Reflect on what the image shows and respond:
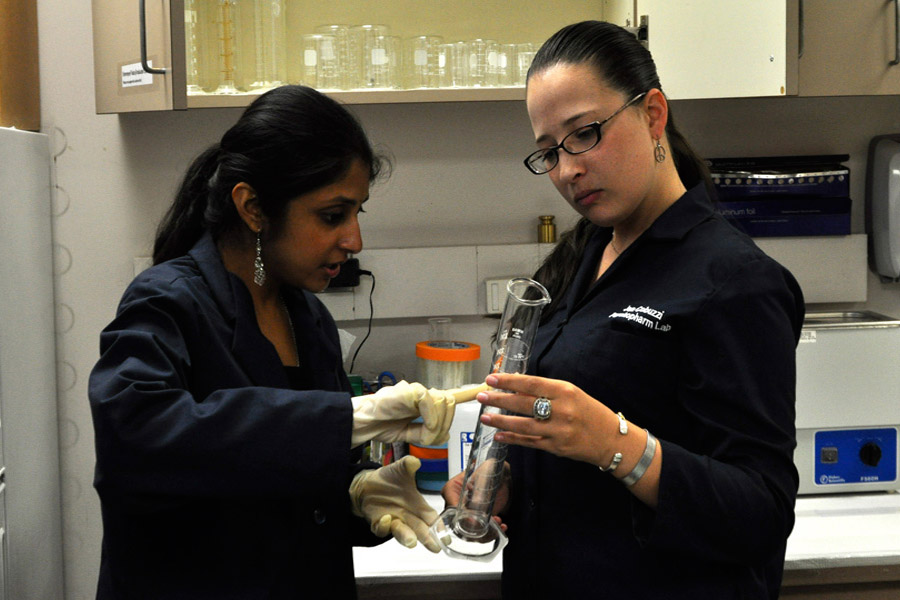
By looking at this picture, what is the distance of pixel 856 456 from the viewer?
2.11m

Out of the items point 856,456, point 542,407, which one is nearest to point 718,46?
point 856,456

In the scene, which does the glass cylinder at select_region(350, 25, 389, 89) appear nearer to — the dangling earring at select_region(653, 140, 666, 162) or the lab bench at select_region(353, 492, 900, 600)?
the dangling earring at select_region(653, 140, 666, 162)

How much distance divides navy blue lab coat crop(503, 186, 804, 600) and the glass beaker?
0.43 feet


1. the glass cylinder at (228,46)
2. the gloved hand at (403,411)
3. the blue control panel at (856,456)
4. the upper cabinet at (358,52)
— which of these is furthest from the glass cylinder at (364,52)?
the blue control panel at (856,456)

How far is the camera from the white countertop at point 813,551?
1.80 meters

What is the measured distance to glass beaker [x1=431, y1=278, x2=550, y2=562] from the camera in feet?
3.89

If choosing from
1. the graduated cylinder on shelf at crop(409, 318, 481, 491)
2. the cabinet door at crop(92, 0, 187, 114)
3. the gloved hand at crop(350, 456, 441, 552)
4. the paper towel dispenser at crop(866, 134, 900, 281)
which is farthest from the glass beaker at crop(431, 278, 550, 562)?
the paper towel dispenser at crop(866, 134, 900, 281)

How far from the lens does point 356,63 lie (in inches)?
82.0

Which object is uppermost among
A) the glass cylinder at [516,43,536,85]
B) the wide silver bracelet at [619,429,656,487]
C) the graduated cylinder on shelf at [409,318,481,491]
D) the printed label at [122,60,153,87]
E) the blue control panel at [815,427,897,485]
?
the glass cylinder at [516,43,536,85]

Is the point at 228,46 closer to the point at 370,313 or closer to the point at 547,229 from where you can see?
the point at 370,313

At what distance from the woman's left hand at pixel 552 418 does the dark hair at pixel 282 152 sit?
0.39 metres

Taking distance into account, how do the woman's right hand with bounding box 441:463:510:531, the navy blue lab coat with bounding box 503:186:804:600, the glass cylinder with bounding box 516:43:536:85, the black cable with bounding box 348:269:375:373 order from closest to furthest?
1. the navy blue lab coat with bounding box 503:186:804:600
2. the woman's right hand with bounding box 441:463:510:531
3. the glass cylinder with bounding box 516:43:536:85
4. the black cable with bounding box 348:269:375:373

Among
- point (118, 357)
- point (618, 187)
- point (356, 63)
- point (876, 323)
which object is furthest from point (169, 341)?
point (876, 323)

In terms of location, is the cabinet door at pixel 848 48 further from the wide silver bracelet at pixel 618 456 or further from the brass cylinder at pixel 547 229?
the wide silver bracelet at pixel 618 456
